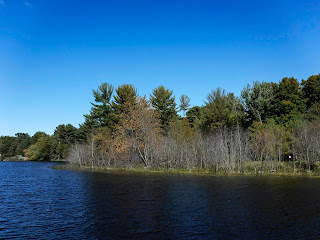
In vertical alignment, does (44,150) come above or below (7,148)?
below

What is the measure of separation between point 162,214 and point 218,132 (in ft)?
119

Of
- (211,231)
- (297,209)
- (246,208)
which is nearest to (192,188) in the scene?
(246,208)

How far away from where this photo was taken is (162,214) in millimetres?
16656

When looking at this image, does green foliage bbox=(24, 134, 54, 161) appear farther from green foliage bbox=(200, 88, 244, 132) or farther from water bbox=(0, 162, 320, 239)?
water bbox=(0, 162, 320, 239)

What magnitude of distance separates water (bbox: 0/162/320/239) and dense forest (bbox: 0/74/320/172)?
56.4 feet

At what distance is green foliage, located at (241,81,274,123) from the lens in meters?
56.6

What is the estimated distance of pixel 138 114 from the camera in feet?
179

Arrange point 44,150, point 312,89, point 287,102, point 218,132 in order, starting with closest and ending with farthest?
point 218,132 → point 287,102 → point 312,89 → point 44,150

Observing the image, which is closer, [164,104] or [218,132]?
[218,132]

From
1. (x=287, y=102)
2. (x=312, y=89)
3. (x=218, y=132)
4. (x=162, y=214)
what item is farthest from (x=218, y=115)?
(x=162, y=214)

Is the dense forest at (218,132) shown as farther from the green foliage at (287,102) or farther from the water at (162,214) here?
the water at (162,214)

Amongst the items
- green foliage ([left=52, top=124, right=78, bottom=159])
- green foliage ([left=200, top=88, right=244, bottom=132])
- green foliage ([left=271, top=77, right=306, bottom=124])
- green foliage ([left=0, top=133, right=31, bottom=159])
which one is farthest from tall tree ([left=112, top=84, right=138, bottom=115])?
green foliage ([left=0, top=133, right=31, bottom=159])

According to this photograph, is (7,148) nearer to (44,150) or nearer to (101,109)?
(44,150)

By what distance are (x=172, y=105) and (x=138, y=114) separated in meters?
17.6
